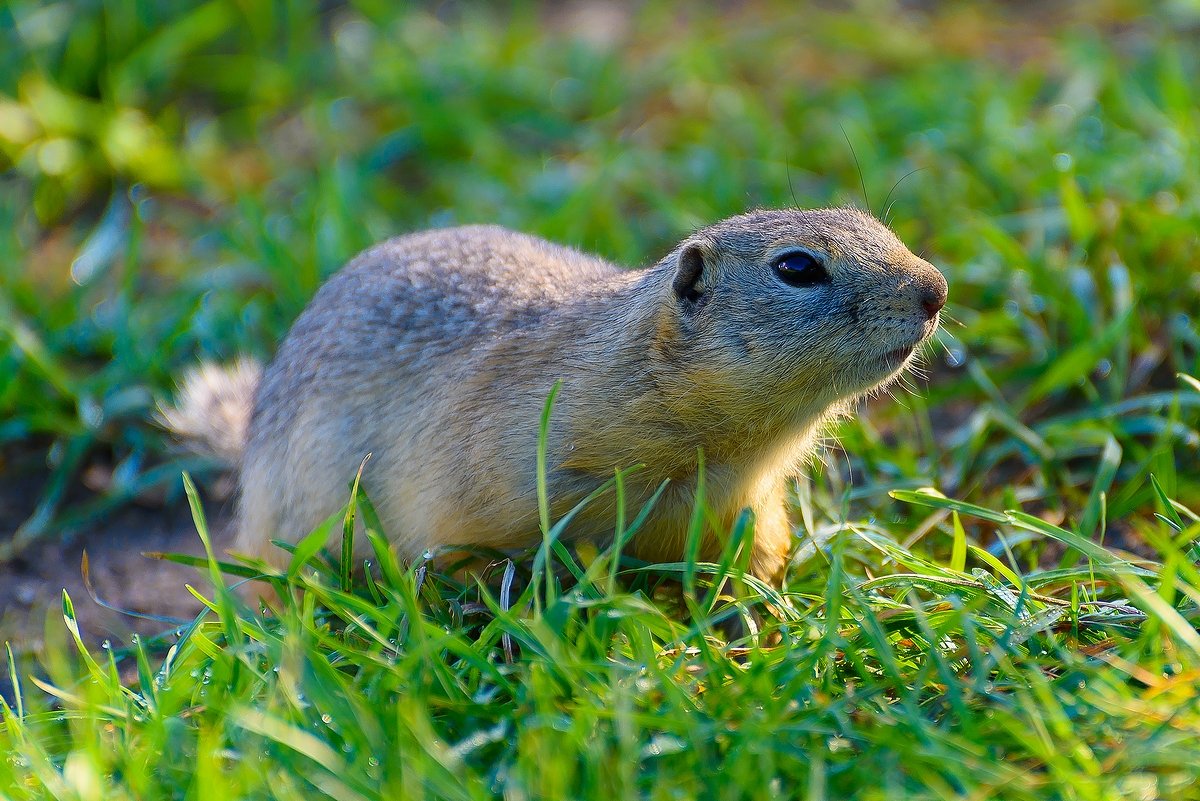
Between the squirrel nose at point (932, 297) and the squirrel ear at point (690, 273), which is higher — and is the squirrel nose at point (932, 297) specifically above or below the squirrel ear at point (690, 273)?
below

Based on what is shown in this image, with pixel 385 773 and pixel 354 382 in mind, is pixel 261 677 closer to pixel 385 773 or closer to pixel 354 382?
pixel 385 773

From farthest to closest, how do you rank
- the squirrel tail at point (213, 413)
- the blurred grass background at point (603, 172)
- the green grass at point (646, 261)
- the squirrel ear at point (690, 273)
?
the squirrel tail at point (213, 413), the blurred grass background at point (603, 172), the squirrel ear at point (690, 273), the green grass at point (646, 261)

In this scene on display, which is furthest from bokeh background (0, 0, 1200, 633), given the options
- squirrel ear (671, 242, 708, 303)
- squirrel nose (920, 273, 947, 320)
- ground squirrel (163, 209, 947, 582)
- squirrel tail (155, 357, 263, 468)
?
squirrel ear (671, 242, 708, 303)

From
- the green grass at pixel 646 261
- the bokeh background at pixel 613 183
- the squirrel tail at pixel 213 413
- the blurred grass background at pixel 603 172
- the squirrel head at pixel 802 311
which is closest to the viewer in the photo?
the green grass at pixel 646 261

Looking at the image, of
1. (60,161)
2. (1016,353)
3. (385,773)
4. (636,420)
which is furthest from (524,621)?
(60,161)

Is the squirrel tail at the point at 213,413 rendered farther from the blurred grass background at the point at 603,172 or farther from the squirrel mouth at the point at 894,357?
the squirrel mouth at the point at 894,357

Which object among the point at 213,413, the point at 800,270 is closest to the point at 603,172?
the point at 213,413

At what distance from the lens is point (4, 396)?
527 cm

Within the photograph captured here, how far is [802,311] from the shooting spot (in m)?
3.68

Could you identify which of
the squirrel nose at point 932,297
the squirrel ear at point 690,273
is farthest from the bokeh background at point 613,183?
the squirrel ear at point 690,273

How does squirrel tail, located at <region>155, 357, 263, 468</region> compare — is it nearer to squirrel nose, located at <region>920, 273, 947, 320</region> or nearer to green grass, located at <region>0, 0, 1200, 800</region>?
green grass, located at <region>0, 0, 1200, 800</region>

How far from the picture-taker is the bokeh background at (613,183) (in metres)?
4.90

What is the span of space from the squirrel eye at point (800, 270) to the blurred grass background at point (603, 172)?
3.93ft

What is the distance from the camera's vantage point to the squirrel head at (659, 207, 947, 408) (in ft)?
12.0
